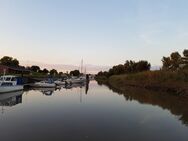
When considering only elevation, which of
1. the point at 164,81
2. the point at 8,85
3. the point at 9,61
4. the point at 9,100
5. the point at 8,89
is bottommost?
the point at 9,100

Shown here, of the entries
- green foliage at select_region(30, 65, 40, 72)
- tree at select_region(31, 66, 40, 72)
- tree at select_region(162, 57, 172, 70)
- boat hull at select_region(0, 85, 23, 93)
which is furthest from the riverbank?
tree at select_region(31, 66, 40, 72)

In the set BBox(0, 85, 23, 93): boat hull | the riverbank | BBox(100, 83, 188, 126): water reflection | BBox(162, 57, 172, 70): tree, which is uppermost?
BBox(162, 57, 172, 70): tree

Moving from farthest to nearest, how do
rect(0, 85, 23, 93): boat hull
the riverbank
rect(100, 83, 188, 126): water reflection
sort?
the riverbank
rect(0, 85, 23, 93): boat hull
rect(100, 83, 188, 126): water reflection

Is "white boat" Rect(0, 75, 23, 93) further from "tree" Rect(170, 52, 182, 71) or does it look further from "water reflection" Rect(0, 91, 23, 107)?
"tree" Rect(170, 52, 182, 71)

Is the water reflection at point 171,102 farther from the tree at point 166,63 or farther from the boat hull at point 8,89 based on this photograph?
the tree at point 166,63

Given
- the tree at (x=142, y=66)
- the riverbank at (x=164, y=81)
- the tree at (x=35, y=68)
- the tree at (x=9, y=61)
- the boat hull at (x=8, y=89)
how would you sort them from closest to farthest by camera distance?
the boat hull at (x=8, y=89)
the riverbank at (x=164, y=81)
the tree at (x=9, y=61)
the tree at (x=142, y=66)
the tree at (x=35, y=68)

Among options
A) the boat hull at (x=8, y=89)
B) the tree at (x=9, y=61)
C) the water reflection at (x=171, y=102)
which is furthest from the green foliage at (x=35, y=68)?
the water reflection at (x=171, y=102)

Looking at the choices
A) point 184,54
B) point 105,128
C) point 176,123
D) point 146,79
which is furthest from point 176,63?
point 105,128

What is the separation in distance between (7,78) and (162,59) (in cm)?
5179

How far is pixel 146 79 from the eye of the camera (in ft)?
212

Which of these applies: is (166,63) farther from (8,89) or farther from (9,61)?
(9,61)

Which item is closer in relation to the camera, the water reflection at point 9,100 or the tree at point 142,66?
the water reflection at point 9,100

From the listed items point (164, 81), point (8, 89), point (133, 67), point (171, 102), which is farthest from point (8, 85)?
point (133, 67)

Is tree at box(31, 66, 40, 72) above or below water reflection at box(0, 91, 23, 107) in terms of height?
above
